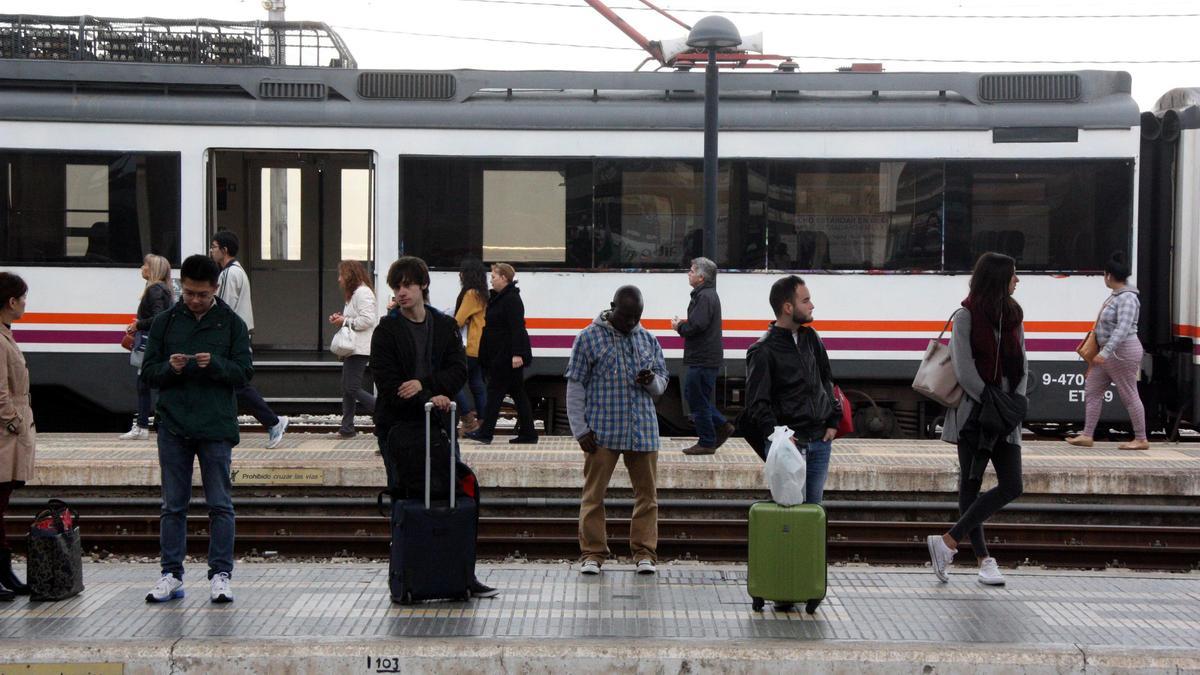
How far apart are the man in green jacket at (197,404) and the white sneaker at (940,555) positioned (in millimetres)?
3501

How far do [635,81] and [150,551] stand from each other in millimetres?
6093

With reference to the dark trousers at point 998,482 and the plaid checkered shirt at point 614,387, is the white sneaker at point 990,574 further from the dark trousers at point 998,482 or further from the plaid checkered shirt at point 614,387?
the plaid checkered shirt at point 614,387

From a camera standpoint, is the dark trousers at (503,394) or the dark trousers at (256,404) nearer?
the dark trousers at (256,404)

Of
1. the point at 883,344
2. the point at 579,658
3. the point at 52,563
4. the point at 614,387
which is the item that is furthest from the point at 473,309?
the point at 579,658

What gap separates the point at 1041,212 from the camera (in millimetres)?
12031

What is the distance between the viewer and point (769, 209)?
12.1 m

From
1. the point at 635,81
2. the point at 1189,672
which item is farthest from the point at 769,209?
the point at 1189,672

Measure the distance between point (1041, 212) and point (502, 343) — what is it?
495 cm

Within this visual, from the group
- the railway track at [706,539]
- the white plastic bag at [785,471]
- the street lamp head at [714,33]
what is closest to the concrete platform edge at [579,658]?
the white plastic bag at [785,471]

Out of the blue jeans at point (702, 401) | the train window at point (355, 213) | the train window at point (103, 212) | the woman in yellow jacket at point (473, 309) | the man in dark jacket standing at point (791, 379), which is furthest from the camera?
the train window at point (355, 213)

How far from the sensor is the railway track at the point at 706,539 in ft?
28.7

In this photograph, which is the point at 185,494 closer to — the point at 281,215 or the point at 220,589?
the point at 220,589

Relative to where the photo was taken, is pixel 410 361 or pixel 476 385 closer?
pixel 410 361

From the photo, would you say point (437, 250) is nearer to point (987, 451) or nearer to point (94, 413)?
point (94, 413)
